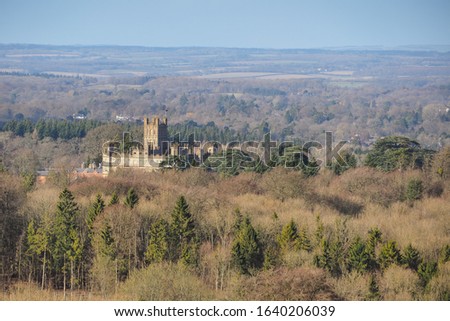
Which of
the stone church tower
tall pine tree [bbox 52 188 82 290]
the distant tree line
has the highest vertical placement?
tall pine tree [bbox 52 188 82 290]

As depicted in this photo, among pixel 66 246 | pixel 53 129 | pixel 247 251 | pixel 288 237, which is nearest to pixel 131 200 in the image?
pixel 66 246

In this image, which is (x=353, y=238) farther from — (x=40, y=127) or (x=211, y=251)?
(x=40, y=127)

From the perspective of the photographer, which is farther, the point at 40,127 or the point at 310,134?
the point at 310,134

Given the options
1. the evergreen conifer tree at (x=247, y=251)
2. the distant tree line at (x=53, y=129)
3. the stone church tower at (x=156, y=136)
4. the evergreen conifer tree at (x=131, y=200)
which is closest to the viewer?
the evergreen conifer tree at (x=247, y=251)

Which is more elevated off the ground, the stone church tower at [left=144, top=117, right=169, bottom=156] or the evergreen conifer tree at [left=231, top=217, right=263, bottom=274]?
the evergreen conifer tree at [left=231, top=217, right=263, bottom=274]

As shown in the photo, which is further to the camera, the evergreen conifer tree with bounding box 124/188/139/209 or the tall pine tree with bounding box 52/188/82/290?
the evergreen conifer tree with bounding box 124/188/139/209

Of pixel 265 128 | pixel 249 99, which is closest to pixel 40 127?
pixel 265 128

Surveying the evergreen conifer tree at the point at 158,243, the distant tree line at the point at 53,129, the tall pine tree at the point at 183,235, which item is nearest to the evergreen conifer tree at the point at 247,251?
the tall pine tree at the point at 183,235

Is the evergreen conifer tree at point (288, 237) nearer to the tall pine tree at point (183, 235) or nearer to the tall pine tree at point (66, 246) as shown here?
the tall pine tree at point (183, 235)

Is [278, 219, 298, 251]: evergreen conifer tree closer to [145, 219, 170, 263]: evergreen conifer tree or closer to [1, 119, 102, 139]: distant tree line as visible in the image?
[145, 219, 170, 263]: evergreen conifer tree

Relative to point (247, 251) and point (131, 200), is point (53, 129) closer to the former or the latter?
point (131, 200)

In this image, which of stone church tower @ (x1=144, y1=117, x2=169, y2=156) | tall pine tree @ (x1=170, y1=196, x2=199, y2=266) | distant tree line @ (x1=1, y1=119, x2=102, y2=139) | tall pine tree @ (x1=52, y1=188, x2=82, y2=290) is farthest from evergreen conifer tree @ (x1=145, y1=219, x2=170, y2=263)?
distant tree line @ (x1=1, y1=119, x2=102, y2=139)
